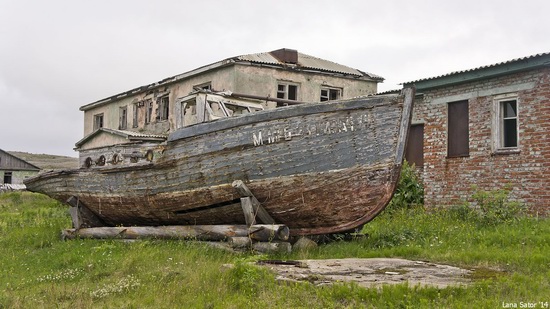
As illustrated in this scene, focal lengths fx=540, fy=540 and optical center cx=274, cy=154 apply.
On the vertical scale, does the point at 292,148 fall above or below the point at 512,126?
below

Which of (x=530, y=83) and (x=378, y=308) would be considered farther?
(x=530, y=83)

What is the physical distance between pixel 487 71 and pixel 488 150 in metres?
1.81

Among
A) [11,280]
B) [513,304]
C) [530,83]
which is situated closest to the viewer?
[513,304]

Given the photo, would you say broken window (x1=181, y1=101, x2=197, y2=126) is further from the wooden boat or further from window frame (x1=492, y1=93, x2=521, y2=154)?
window frame (x1=492, y1=93, x2=521, y2=154)

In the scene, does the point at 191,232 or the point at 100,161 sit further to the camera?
the point at 100,161

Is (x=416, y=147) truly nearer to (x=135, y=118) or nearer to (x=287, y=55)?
(x=287, y=55)

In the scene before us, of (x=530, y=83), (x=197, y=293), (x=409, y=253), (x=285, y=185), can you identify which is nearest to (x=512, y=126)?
(x=530, y=83)

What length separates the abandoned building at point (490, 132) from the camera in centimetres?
1148

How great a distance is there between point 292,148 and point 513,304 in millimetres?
3926

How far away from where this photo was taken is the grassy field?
531cm

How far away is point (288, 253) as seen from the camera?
777cm

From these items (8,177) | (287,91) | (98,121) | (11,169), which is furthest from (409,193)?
(8,177)

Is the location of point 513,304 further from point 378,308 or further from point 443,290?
point 378,308

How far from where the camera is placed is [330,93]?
2128cm
